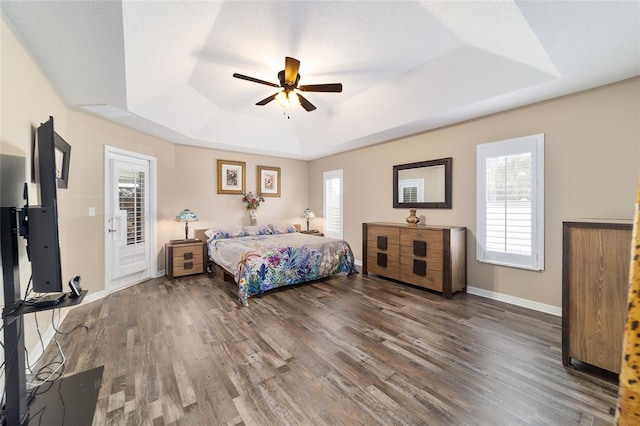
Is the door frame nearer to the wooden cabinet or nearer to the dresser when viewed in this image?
the dresser

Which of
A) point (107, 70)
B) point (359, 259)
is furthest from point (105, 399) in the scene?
point (359, 259)

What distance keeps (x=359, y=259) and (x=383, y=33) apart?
413cm

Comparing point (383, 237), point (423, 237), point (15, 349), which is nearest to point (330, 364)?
point (15, 349)

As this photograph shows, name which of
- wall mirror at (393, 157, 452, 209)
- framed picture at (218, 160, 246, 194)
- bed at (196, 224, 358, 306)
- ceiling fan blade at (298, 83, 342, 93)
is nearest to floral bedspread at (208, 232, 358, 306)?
bed at (196, 224, 358, 306)

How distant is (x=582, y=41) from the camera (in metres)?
2.27

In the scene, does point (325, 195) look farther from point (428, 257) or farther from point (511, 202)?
point (511, 202)

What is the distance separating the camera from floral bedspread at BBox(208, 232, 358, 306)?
12.5 feet

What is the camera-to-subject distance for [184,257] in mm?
4863

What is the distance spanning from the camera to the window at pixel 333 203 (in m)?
6.24

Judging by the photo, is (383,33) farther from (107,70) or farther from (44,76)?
(44,76)

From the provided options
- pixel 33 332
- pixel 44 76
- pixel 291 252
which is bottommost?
pixel 33 332

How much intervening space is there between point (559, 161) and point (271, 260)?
3.80 metres

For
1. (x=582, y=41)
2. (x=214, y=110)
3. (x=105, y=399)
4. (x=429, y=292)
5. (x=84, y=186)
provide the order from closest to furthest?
(x=105, y=399) → (x=582, y=41) → (x=84, y=186) → (x=429, y=292) → (x=214, y=110)

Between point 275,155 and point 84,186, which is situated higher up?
point 275,155
